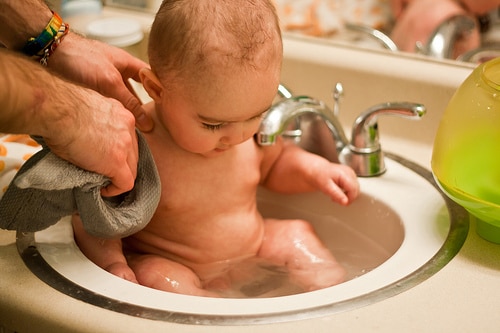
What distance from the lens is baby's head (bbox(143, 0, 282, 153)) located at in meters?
0.91

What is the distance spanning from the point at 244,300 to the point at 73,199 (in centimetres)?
24

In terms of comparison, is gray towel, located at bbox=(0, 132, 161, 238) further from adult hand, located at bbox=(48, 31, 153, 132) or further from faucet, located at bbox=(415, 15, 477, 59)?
faucet, located at bbox=(415, 15, 477, 59)

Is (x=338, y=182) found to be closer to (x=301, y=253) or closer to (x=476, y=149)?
(x=301, y=253)

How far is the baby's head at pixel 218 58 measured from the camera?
3.00ft

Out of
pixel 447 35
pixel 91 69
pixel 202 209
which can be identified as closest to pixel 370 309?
pixel 202 209

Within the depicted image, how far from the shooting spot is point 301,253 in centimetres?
111

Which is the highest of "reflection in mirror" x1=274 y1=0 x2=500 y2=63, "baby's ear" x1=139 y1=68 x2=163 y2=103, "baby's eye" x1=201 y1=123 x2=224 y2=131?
"baby's ear" x1=139 y1=68 x2=163 y2=103

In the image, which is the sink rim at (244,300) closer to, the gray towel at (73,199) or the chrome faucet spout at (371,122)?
the gray towel at (73,199)

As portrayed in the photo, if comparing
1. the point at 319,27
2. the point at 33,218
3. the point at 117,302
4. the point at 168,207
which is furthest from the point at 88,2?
the point at 117,302

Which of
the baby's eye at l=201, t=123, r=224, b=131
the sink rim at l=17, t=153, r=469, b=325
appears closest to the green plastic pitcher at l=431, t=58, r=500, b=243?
the sink rim at l=17, t=153, r=469, b=325

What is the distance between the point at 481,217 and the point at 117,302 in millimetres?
454

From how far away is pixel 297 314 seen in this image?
2.67ft

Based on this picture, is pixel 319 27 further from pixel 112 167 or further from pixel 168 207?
pixel 112 167

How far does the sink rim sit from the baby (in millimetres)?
81
